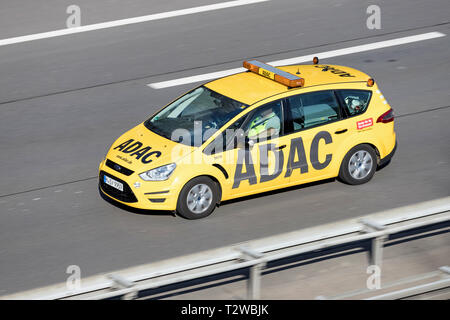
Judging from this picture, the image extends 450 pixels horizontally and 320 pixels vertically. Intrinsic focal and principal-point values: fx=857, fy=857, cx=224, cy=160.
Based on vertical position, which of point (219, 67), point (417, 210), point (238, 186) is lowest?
point (417, 210)

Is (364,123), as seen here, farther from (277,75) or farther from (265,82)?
(265,82)

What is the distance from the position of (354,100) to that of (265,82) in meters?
1.37

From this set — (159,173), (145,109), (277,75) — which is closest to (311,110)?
(277,75)

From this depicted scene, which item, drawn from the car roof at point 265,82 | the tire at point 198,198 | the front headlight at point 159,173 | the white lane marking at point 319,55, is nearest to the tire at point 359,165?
the car roof at point 265,82

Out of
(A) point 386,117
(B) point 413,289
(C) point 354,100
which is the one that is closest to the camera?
(B) point 413,289

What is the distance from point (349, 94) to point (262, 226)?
2.55m

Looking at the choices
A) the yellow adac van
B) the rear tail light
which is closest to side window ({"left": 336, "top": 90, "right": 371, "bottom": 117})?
the yellow adac van

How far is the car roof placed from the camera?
1236cm

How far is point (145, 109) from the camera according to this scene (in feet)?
51.6

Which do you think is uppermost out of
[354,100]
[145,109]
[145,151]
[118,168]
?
[145,109]

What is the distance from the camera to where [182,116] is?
12.6 meters

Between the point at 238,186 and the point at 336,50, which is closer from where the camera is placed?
the point at 238,186

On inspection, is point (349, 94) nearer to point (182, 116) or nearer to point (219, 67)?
point (182, 116)
